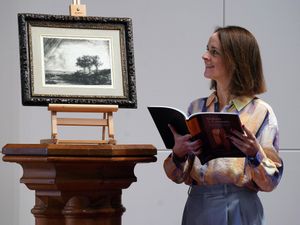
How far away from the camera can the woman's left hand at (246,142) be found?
262 cm

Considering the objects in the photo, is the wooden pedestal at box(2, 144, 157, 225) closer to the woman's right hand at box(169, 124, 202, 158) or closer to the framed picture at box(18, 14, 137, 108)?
the woman's right hand at box(169, 124, 202, 158)

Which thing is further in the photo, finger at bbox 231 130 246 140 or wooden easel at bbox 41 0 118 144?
wooden easel at bbox 41 0 118 144

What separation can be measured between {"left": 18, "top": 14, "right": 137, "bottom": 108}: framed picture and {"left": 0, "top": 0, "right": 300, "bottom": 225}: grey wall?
135 cm

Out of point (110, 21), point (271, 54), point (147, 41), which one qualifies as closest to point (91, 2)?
point (147, 41)

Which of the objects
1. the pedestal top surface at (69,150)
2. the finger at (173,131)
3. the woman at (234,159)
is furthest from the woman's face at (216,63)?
the pedestal top surface at (69,150)

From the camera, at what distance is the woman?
2.71 meters

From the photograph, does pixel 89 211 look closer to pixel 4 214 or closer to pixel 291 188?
pixel 4 214

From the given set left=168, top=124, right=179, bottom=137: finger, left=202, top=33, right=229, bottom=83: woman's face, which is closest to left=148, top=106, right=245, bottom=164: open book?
left=168, top=124, right=179, bottom=137: finger

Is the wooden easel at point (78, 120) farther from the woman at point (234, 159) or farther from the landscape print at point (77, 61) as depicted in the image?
the woman at point (234, 159)

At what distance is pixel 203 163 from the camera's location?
2.71 m

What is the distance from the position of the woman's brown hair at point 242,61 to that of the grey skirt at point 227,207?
0.33 m

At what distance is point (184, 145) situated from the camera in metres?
2.72

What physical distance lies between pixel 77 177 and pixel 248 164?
0.56 meters

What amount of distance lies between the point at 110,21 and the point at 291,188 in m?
2.19
